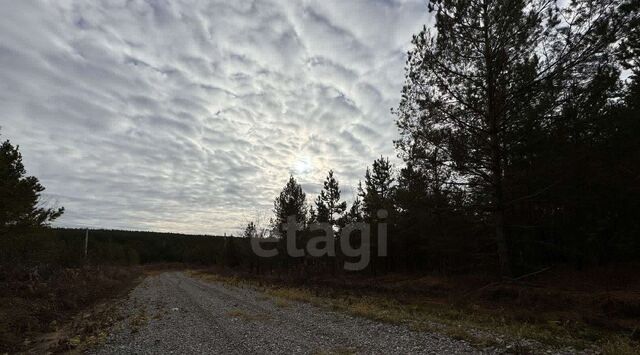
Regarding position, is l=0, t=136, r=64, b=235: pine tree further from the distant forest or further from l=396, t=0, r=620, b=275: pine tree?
l=396, t=0, r=620, b=275: pine tree

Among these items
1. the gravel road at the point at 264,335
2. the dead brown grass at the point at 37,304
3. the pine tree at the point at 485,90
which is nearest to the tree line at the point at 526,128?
the pine tree at the point at 485,90

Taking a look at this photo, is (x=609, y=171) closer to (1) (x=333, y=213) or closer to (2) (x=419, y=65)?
(2) (x=419, y=65)

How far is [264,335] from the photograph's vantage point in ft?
32.3

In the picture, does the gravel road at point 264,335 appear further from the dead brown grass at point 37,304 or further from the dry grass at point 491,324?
the dead brown grass at point 37,304

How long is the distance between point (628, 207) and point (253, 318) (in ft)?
52.7

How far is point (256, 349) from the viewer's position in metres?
8.38

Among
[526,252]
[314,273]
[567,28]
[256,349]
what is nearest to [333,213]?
[314,273]

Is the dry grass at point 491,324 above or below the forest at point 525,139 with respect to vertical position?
below

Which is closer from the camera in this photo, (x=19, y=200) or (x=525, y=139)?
(x=525, y=139)

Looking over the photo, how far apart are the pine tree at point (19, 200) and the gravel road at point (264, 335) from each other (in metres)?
12.5

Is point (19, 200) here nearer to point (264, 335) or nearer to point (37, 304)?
point (37, 304)

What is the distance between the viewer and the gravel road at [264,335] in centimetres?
837

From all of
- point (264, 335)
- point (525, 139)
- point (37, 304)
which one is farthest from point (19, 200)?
point (525, 139)

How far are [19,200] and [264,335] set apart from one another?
20.3 metres
